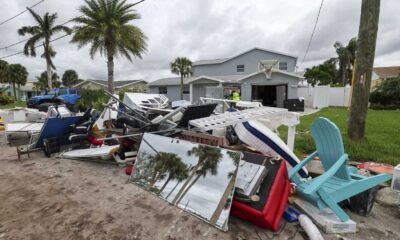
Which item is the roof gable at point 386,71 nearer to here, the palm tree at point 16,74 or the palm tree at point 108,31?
the palm tree at point 108,31

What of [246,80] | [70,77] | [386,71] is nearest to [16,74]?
[70,77]

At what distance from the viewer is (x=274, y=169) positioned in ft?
7.99

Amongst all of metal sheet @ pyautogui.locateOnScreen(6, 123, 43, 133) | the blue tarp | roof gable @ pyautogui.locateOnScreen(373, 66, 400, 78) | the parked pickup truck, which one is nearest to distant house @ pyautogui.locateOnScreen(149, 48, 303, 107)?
the parked pickup truck

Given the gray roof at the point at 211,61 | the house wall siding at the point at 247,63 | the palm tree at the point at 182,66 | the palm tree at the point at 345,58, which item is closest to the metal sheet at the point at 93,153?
the house wall siding at the point at 247,63

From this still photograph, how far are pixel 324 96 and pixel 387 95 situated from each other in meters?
3.86

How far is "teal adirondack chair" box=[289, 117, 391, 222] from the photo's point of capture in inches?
83.9

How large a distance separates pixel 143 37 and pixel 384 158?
15.7 meters

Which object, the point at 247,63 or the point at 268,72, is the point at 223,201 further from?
the point at 247,63

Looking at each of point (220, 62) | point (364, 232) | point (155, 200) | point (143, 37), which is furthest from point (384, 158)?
point (220, 62)

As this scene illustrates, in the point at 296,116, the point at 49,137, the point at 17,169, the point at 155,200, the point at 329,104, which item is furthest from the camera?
the point at 329,104

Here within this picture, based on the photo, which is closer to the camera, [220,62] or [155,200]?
[155,200]

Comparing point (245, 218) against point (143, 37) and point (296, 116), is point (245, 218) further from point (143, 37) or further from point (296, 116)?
point (143, 37)

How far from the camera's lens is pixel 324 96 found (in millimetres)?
17047

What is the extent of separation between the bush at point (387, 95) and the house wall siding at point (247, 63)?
24.6ft
